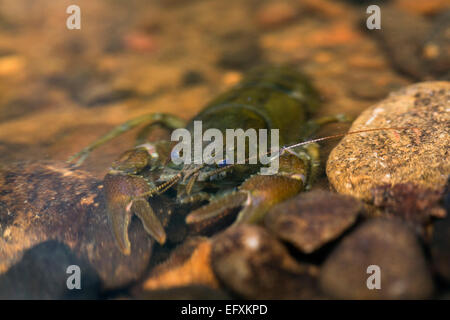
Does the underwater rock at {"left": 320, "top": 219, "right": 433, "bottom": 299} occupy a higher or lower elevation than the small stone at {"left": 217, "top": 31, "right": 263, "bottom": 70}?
lower

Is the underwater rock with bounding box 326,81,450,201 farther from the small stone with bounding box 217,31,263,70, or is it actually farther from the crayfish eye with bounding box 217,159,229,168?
the small stone with bounding box 217,31,263,70

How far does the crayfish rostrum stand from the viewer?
2570 mm

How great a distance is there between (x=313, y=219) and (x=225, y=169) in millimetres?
1195

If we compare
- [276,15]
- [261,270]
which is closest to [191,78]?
[276,15]

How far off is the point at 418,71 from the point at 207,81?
9.21 ft

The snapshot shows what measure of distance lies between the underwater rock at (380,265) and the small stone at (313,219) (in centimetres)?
10

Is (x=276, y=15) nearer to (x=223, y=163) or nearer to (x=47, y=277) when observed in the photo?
(x=223, y=163)

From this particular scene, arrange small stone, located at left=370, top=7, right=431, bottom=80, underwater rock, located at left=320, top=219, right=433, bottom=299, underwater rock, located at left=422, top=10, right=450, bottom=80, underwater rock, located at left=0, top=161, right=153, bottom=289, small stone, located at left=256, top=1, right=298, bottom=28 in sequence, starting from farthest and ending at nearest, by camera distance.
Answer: small stone, located at left=256, top=1, right=298, bottom=28
small stone, located at left=370, top=7, right=431, bottom=80
underwater rock, located at left=422, top=10, right=450, bottom=80
underwater rock, located at left=0, top=161, right=153, bottom=289
underwater rock, located at left=320, top=219, right=433, bottom=299

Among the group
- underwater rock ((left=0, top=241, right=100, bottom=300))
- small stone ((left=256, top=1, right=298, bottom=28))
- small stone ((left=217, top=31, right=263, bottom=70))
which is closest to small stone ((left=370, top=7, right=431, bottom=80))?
small stone ((left=256, top=1, right=298, bottom=28))

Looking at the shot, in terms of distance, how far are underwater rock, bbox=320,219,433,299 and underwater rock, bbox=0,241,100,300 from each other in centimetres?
156

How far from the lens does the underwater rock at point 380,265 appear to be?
69.9 inches

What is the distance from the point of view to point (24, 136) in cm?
400

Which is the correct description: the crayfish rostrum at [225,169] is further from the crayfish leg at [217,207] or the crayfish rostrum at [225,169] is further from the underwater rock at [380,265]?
the underwater rock at [380,265]
